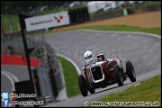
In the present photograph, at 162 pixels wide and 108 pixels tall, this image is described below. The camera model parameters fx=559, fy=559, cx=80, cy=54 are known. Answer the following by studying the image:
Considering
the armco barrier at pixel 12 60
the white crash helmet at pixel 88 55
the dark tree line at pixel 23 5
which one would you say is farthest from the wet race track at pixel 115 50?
the armco barrier at pixel 12 60

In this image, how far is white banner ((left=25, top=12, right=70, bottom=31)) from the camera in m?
12.8

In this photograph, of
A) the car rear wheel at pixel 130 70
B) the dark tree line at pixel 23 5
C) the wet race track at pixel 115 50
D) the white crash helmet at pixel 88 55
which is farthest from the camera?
the dark tree line at pixel 23 5

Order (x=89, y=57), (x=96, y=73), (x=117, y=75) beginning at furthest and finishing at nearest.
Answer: (x=96, y=73)
(x=117, y=75)
(x=89, y=57)

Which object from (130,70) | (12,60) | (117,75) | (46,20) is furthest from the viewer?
(12,60)

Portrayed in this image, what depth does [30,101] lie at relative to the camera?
2350 cm

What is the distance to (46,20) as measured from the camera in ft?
44.1

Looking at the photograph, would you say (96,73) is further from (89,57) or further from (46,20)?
(46,20)

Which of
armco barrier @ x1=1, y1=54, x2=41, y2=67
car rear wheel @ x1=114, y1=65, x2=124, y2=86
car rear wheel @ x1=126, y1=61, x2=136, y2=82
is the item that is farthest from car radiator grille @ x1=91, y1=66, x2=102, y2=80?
armco barrier @ x1=1, y1=54, x2=41, y2=67

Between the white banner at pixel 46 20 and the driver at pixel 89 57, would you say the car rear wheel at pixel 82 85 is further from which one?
the white banner at pixel 46 20

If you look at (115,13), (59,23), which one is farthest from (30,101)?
(115,13)

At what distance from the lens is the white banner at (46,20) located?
12.8 meters

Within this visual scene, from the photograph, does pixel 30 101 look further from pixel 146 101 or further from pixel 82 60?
pixel 146 101

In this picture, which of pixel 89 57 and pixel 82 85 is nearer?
pixel 89 57

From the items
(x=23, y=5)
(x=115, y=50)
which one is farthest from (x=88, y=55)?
(x=23, y=5)
